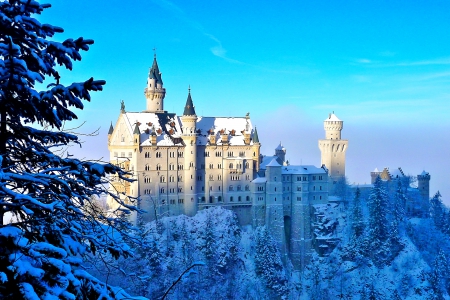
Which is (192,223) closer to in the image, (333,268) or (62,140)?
(333,268)

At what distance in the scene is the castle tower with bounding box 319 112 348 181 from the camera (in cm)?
9519

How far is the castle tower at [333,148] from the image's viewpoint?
95.2 metres

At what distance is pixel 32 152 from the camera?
32.3ft

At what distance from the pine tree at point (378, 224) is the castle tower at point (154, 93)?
39.0 meters

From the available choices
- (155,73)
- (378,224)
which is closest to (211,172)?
(155,73)

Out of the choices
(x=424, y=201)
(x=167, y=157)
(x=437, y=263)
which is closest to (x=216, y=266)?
(x=167, y=157)

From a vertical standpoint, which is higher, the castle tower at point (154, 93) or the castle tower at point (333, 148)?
the castle tower at point (154, 93)

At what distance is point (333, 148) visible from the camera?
95.6m

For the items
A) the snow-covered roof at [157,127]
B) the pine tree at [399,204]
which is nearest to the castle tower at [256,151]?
the snow-covered roof at [157,127]

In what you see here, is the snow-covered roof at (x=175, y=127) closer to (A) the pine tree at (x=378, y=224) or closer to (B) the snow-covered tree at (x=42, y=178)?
(A) the pine tree at (x=378, y=224)

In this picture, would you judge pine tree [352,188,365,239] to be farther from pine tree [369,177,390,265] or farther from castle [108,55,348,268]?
castle [108,55,348,268]

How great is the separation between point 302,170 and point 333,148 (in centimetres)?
1367

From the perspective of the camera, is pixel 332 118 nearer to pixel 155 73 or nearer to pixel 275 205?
pixel 275 205

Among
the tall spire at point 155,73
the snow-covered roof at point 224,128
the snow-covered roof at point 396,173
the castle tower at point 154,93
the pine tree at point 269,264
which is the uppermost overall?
the tall spire at point 155,73
